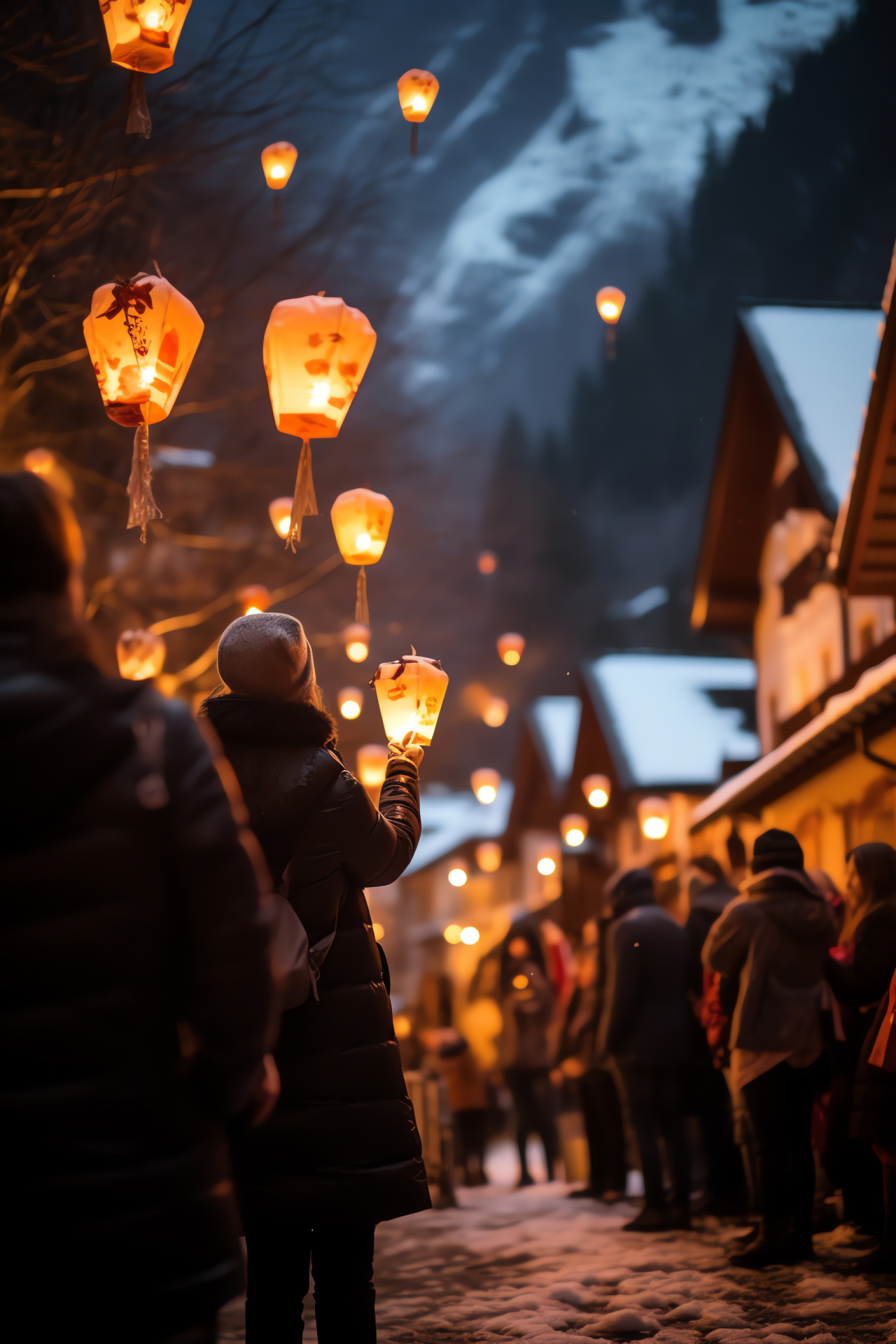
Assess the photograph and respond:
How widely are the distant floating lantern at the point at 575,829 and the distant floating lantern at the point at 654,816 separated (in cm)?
367

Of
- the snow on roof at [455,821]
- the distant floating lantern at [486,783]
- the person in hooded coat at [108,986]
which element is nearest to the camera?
the person in hooded coat at [108,986]

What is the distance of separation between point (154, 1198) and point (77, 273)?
11.7 metres

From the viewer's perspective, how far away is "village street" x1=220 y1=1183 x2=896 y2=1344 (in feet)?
14.3

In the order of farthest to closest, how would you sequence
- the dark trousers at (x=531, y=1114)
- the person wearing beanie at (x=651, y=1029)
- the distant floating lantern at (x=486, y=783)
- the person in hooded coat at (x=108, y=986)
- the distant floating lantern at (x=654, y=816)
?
the distant floating lantern at (x=486, y=783)
the distant floating lantern at (x=654, y=816)
the dark trousers at (x=531, y=1114)
the person wearing beanie at (x=651, y=1029)
the person in hooded coat at (x=108, y=986)

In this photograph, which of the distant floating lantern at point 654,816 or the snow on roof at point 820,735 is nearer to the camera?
the snow on roof at point 820,735

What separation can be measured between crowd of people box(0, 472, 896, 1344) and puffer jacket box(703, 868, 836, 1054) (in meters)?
0.01

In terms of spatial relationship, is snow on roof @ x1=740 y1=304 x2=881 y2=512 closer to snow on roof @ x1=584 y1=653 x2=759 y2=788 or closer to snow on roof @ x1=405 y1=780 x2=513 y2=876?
snow on roof @ x1=584 y1=653 x2=759 y2=788

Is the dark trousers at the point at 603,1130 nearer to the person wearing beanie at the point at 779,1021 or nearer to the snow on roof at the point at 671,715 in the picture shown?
the person wearing beanie at the point at 779,1021

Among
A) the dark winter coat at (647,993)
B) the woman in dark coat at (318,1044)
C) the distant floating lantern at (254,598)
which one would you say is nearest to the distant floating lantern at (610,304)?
the distant floating lantern at (254,598)

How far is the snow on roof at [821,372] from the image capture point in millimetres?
13641

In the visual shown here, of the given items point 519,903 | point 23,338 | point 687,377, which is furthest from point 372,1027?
point 687,377

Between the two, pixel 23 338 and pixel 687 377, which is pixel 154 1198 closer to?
pixel 23 338

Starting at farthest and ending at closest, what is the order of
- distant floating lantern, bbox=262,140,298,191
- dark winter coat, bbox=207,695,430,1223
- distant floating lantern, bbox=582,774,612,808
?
1. distant floating lantern, bbox=582,774,612,808
2. distant floating lantern, bbox=262,140,298,191
3. dark winter coat, bbox=207,695,430,1223

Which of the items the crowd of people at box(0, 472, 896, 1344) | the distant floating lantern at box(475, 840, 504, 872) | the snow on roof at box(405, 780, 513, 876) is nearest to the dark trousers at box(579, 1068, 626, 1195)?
the crowd of people at box(0, 472, 896, 1344)
